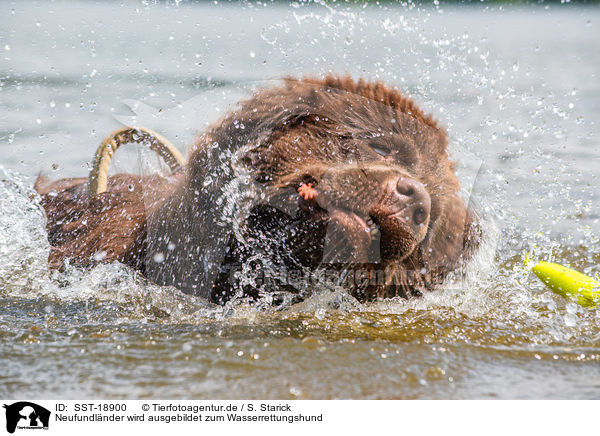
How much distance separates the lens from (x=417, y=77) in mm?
3498

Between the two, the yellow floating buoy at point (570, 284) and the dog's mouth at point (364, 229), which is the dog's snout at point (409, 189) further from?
the yellow floating buoy at point (570, 284)

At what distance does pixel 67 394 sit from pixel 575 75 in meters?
11.3

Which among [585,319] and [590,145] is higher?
[590,145]

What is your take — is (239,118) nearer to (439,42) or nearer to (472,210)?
(472,210)

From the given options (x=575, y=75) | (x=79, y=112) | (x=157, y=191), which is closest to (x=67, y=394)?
(x=157, y=191)

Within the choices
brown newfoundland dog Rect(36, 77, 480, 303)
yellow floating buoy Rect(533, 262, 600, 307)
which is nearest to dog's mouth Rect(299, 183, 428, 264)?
brown newfoundland dog Rect(36, 77, 480, 303)

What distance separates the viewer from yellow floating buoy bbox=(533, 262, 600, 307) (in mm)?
2891

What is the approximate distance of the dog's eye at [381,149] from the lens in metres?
2.69

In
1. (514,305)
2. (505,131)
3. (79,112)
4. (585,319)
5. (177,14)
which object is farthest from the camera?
(79,112)

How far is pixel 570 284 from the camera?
3064 mm

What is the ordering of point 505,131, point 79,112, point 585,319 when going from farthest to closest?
1. point 79,112
2. point 505,131
3. point 585,319
